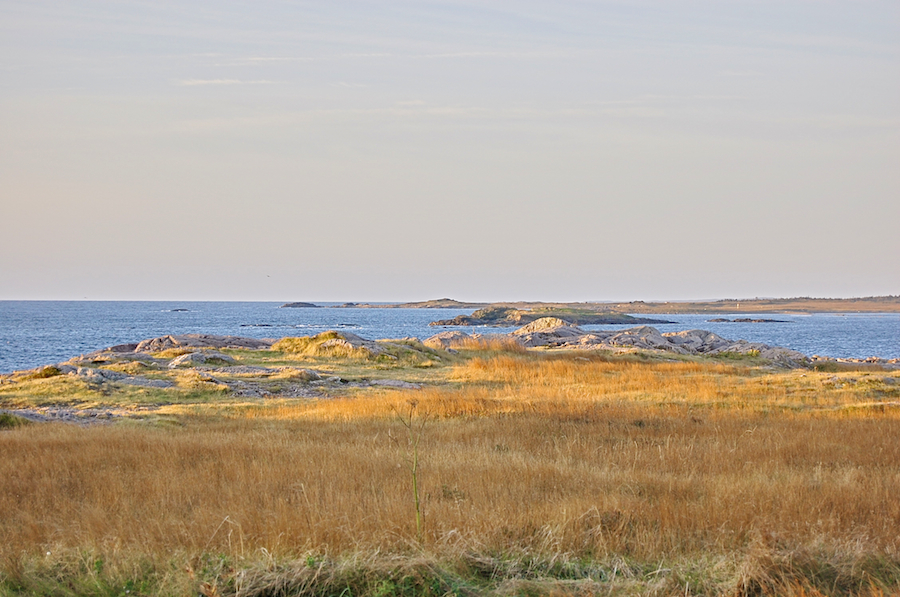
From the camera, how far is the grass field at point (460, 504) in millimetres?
5539

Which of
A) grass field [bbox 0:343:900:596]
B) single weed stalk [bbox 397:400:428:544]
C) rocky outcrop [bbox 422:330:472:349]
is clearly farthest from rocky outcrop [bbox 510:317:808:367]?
single weed stalk [bbox 397:400:428:544]

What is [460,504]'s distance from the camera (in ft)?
25.5

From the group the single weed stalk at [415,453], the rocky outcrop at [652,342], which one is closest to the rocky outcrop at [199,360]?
the single weed stalk at [415,453]

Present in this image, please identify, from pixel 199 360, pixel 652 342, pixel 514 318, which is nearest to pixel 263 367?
pixel 199 360

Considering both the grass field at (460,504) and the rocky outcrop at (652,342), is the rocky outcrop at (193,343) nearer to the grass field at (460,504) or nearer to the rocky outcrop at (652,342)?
the rocky outcrop at (652,342)

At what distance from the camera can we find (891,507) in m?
7.75

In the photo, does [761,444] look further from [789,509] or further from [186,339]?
[186,339]

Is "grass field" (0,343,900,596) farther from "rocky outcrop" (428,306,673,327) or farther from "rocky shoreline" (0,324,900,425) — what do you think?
"rocky outcrop" (428,306,673,327)

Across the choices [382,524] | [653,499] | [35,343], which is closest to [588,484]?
[653,499]

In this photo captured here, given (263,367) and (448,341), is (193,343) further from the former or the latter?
(448,341)

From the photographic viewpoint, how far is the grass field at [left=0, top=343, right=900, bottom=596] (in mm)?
5539

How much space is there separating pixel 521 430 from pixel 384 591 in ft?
29.2

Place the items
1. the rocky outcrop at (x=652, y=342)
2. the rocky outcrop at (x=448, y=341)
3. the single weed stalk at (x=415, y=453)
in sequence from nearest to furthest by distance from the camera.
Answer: the single weed stalk at (x=415, y=453) → the rocky outcrop at (x=448, y=341) → the rocky outcrop at (x=652, y=342)

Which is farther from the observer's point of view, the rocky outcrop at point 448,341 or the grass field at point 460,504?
the rocky outcrop at point 448,341
